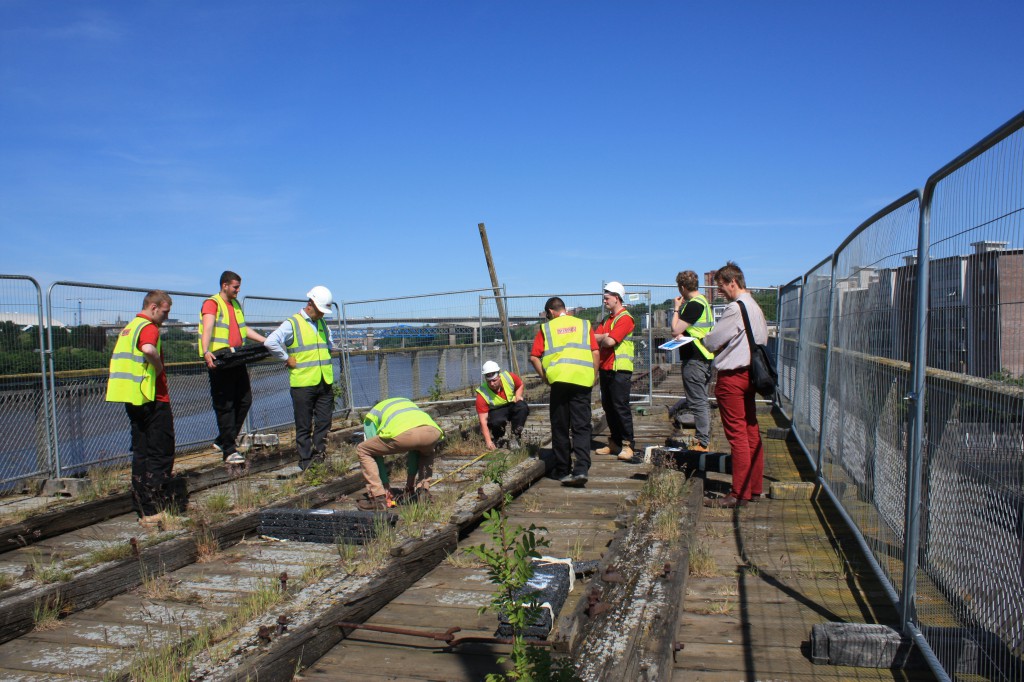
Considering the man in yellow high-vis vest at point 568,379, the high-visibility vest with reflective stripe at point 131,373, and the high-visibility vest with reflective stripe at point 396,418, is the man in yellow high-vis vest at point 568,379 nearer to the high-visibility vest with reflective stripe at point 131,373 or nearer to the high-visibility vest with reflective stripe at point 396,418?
the high-visibility vest with reflective stripe at point 396,418

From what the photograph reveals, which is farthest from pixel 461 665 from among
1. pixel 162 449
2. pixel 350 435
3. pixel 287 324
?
pixel 350 435

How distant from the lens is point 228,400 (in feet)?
30.3

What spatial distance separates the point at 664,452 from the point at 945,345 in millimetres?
5293

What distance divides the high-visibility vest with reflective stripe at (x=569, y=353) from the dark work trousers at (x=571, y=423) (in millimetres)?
116

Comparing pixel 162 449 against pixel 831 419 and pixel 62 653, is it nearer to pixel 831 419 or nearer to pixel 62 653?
pixel 62 653

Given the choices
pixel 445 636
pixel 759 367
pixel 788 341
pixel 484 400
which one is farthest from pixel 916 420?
pixel 788 341

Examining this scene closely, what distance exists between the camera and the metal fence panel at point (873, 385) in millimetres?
4367

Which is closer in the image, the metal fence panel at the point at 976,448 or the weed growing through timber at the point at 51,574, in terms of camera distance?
the metal fence panel at the point at 976,448

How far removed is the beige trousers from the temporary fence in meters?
3.30

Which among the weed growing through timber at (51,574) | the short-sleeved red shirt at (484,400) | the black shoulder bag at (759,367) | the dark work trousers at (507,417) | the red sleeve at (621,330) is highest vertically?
the red sleeve at (621,330)

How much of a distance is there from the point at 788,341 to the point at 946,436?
32.5 ft

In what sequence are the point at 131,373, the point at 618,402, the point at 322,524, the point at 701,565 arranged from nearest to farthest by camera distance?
1. the point at 701,565
2. the point at 322,524
3. the point at 131,373
4. the point at 618,402

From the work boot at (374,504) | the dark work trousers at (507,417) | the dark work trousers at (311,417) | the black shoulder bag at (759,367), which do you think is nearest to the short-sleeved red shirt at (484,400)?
the dark work trousers at (507,417)

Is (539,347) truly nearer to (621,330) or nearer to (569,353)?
(569,353)
